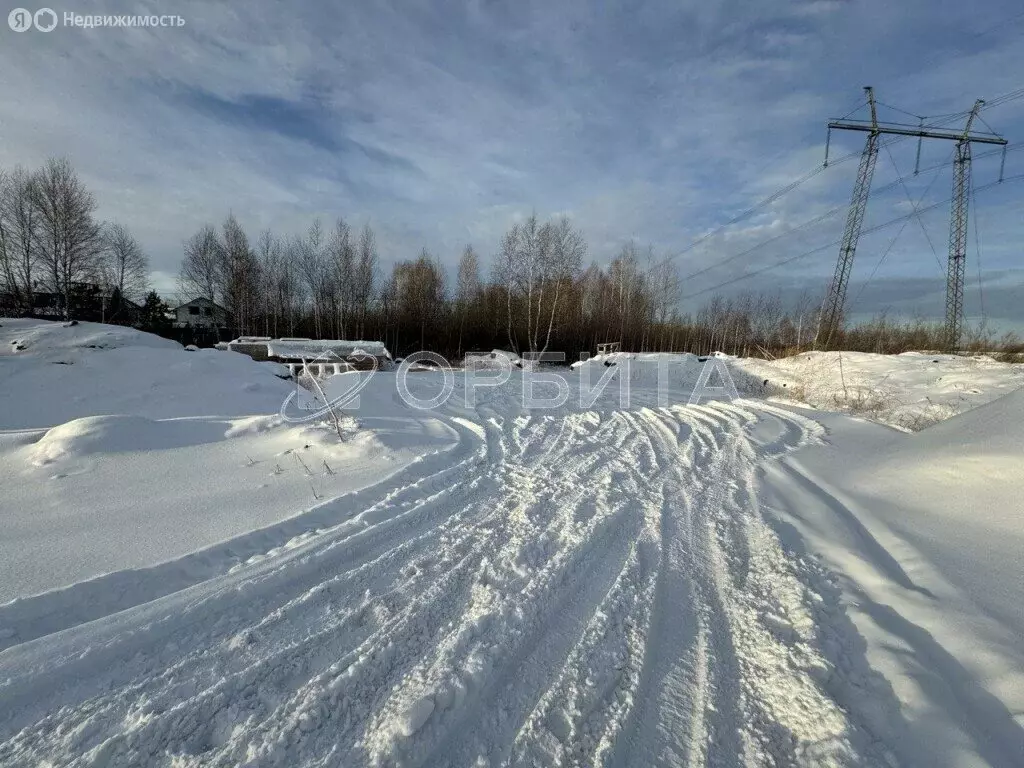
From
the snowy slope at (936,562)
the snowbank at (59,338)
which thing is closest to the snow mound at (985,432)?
the snowy slope at (936,562)

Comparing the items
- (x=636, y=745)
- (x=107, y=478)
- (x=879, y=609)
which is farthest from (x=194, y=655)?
(x=879, y=609)

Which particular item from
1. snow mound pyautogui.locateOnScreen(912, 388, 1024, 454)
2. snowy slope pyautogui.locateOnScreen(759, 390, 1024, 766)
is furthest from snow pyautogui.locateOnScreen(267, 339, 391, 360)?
snow mound pyautogui.locateOnScreen(912, 388, 1024, 454)

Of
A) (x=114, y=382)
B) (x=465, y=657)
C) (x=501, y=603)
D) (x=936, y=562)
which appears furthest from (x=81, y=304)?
(x=936, y=562)

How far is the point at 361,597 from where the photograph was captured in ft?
8.02

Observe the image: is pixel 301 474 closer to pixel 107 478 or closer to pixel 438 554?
pixel 107 478

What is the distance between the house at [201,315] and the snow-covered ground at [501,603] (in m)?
29.1

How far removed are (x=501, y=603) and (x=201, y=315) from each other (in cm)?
4497

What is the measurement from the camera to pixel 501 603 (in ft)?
7.86

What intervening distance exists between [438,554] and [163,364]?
12114mm

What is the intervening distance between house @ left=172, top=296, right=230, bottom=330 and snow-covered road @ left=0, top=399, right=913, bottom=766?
102 ft

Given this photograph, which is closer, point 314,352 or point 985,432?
point 985,432

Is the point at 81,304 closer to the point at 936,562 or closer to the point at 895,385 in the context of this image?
the point at 936,562

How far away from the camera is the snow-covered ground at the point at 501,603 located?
5.36 feet

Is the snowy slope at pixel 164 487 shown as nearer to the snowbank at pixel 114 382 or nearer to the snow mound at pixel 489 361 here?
the snowbank at pixel 114 382
